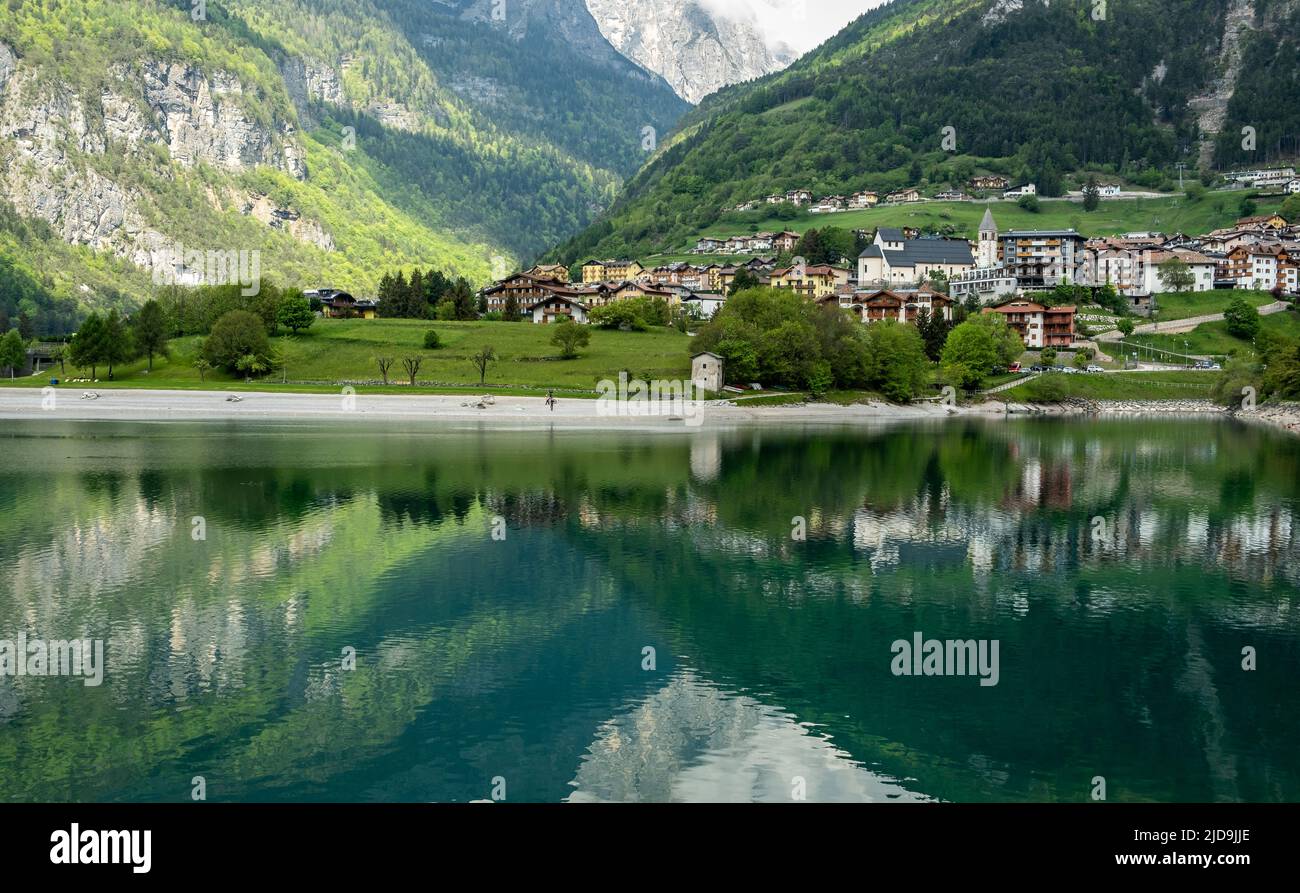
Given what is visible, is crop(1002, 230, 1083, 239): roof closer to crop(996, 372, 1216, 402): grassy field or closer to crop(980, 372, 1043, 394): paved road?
crop(996, 372, 1216, 402): grassy field

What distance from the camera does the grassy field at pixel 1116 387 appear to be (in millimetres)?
119438

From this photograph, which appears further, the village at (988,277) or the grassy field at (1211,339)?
the village at (988,277)

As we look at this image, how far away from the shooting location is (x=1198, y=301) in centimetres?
15362

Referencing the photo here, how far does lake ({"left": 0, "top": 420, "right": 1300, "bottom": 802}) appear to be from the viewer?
1653 cm

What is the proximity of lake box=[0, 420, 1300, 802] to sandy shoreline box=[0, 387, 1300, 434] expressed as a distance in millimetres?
41306
